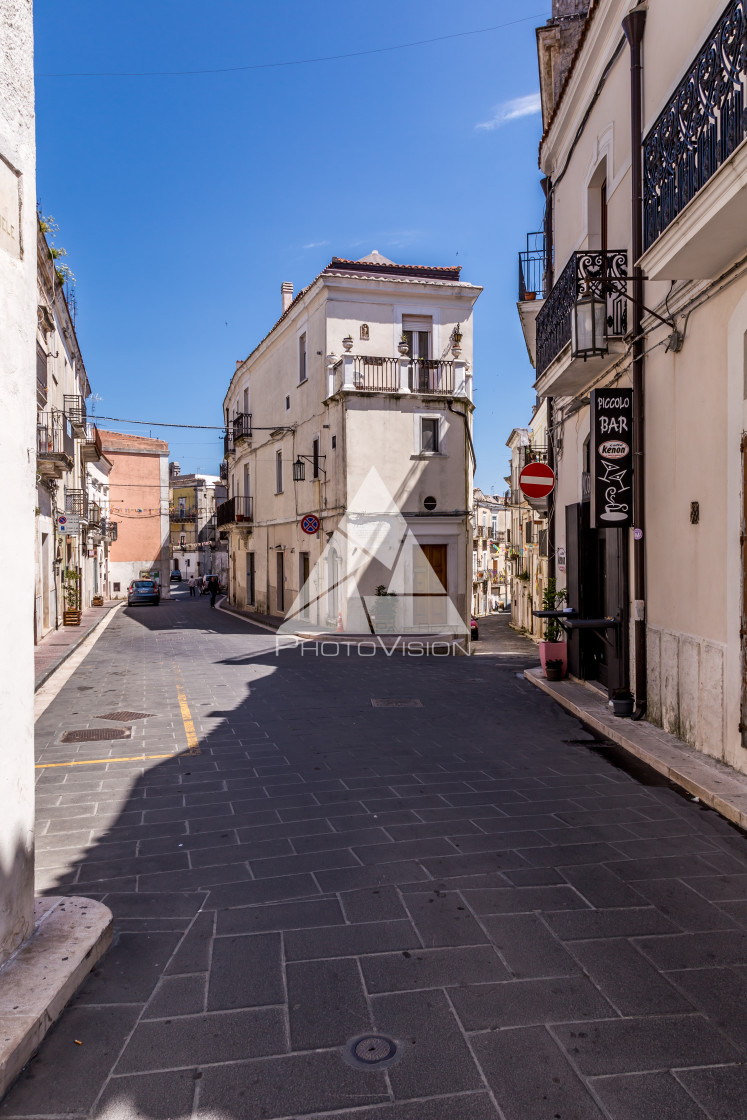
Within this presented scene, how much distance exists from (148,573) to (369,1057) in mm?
52318

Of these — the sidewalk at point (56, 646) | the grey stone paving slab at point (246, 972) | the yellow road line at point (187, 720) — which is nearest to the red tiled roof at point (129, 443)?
the sidewalk at point (56, 646)

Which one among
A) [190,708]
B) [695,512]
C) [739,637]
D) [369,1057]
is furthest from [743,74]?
[190,708]

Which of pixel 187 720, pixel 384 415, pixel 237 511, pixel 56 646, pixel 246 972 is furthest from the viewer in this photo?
pixel 237 511

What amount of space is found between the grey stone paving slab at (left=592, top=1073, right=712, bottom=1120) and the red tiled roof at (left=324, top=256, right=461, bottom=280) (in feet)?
77.8

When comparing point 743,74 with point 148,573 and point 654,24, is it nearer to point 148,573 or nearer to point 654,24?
point 654,24

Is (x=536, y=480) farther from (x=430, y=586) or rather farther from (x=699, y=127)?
(x=430, y=586)

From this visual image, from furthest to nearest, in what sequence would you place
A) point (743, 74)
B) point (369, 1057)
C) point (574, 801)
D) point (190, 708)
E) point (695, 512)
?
point (190, 708) < point (695, 512) < point (574, 801) < point (743, 74) < point (369, 1057)

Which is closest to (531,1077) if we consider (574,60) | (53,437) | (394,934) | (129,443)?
(394,934)

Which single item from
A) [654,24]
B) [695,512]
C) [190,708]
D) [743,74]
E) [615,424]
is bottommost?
[190,708]

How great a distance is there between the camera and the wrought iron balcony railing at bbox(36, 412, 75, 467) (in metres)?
18.2

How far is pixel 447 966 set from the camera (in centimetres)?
350

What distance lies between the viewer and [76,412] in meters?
25.2

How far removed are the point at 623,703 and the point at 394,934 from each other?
5.94 m

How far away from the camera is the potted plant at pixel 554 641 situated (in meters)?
12.4
